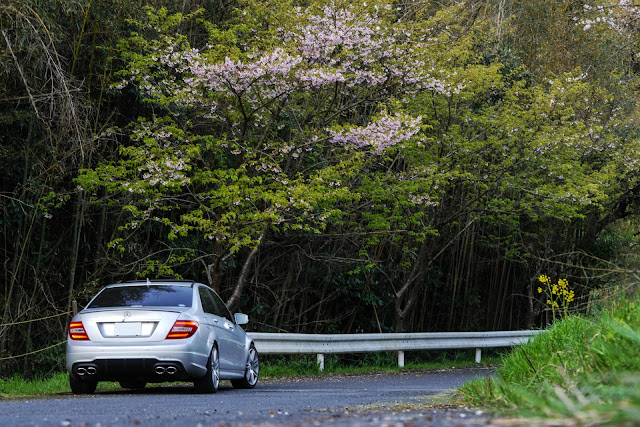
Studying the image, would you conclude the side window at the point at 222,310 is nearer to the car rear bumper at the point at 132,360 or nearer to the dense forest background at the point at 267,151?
the car rear bumper at the point at 132,360

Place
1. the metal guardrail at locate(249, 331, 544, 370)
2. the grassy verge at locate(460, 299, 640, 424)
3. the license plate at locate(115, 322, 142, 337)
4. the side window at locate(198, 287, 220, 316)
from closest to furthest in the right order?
the grassy verge at locate(460, 299, 640, 424) < the license plate at locate(115, 322, 142, 337) < the side window at locate(198, 287, 220, 316) < the metal guardrail at locate(249, 331, 544, 370)

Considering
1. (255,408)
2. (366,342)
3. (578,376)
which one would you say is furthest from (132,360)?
(366,342)

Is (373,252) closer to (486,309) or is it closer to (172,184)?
(486,309)

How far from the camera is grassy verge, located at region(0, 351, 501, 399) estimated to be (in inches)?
459

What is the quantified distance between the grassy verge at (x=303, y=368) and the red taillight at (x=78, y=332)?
1.12m

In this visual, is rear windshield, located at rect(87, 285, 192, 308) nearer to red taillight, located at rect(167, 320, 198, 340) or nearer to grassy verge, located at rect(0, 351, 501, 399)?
red taillight, located at rect(167, 320, 198, 340)

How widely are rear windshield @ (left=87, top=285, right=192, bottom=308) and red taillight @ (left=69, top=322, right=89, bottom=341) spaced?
364 millimetres

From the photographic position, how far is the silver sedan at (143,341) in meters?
10.1

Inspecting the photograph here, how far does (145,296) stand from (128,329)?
0.63m

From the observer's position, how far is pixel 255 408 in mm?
8094

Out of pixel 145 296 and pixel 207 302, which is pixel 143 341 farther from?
pixel 207 302

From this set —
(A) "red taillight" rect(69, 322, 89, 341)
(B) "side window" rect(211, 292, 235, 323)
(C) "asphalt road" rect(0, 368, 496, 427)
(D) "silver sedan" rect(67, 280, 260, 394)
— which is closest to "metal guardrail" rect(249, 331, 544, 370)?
(C) "asphalt road" rect(0, 368, 496, 427)

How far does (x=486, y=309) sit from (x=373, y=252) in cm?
604

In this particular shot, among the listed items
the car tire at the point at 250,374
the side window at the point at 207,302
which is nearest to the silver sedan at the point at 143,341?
the side window at the point at 207,302
